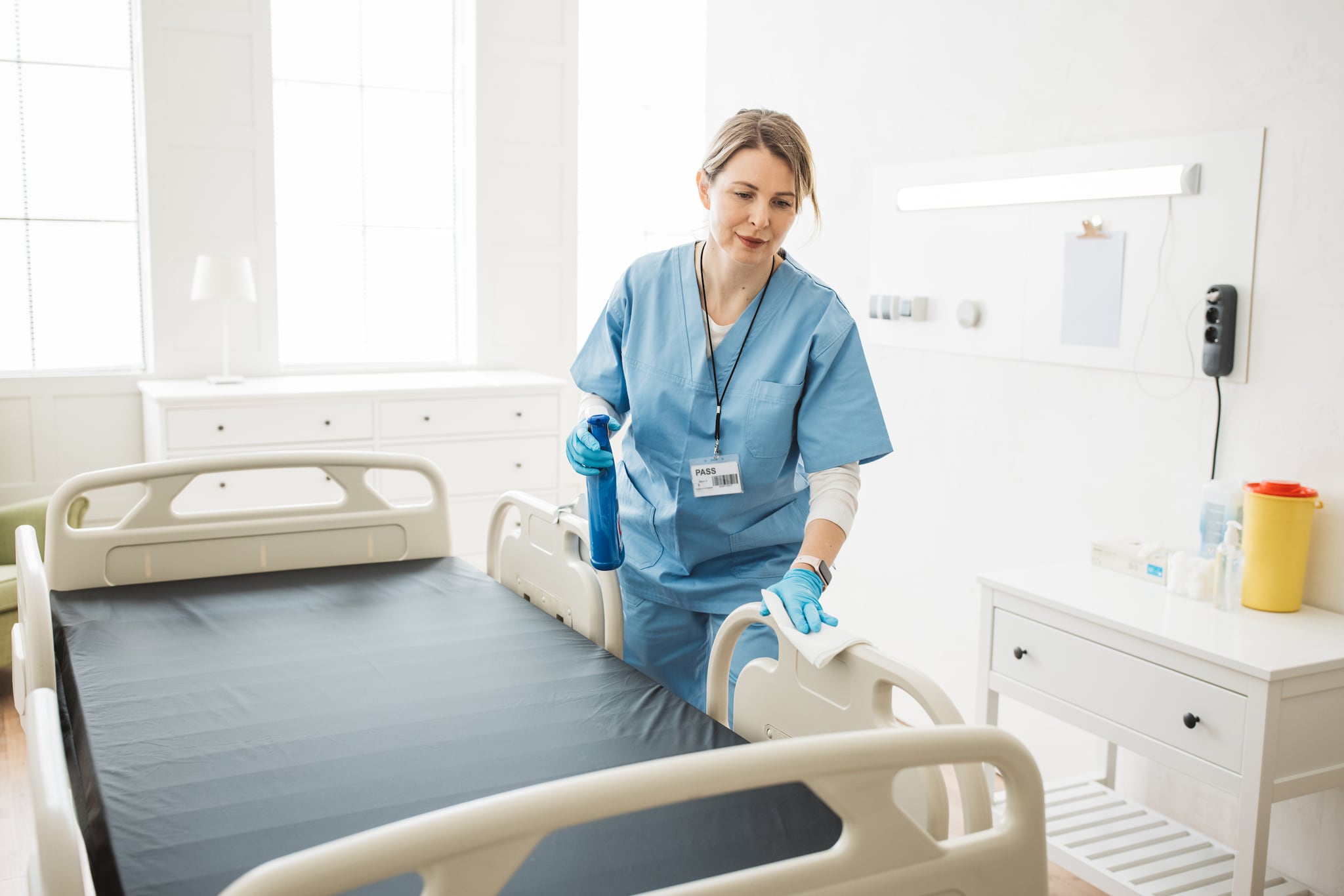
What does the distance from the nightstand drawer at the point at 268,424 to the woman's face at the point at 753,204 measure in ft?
8.55

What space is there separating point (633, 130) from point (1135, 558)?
12.0ft

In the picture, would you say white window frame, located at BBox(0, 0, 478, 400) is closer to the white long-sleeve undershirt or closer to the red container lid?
the white long-sleeve undershirt

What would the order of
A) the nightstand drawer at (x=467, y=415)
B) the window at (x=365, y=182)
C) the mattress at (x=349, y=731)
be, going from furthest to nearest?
1. the window at (x=365, y=182)
2. the nightstand drawer at (x=467, y=415)
3. the mattress at (x=349, y=731)

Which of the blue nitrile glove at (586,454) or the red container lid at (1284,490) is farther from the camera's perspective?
the red container lid at (1284,490)

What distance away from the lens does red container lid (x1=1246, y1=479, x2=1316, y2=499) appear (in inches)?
88.6

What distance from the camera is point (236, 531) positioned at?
2.42m

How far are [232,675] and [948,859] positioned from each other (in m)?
1.23

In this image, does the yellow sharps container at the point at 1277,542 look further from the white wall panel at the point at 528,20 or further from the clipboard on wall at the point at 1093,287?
the white wall panel at the point at 528,20

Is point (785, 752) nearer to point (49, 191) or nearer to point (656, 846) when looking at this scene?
point (656, 846)

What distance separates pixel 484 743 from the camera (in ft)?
5.05

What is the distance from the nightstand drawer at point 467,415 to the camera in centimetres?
434

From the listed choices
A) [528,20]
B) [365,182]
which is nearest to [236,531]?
[365,182]

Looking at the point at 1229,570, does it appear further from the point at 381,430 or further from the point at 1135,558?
the point at 381,430

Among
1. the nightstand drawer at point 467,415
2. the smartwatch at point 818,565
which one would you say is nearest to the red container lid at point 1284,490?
the smartwatch at point 818,565
